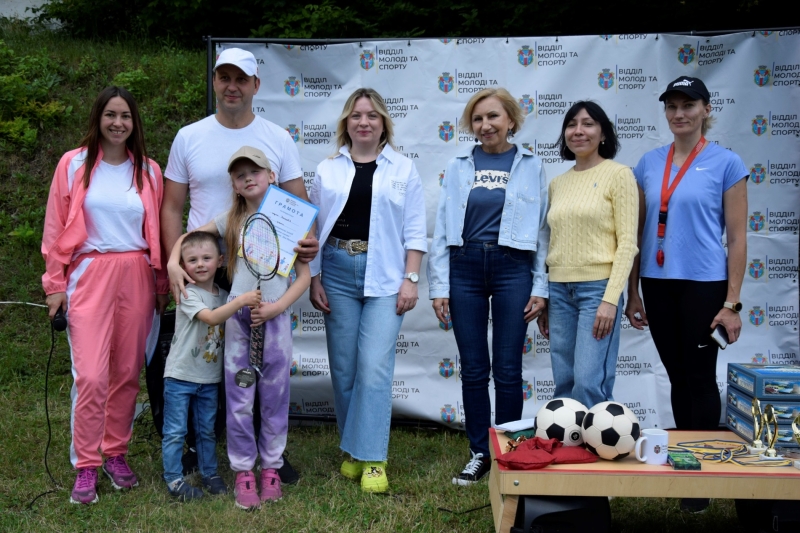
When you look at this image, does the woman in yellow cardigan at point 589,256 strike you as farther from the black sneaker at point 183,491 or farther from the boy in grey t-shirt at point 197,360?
the black sneaker at point 183,491

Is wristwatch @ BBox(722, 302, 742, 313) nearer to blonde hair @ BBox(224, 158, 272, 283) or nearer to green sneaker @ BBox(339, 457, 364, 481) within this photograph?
green sneaker @ BBox(339, 457, 364, 481)

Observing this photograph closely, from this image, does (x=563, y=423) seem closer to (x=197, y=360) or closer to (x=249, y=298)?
(x=249, y=298)

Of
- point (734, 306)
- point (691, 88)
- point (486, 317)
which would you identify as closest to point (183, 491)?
point (486, 317)

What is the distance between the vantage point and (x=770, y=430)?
3.35 meters

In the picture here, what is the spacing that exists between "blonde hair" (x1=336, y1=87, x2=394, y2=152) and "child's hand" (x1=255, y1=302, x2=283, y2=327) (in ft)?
3.05

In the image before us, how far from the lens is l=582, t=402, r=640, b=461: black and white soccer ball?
124 inches

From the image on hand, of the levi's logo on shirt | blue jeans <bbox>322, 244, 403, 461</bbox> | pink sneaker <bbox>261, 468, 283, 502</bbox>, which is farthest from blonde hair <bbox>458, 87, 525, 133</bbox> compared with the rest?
pink sneaker <bbox>261, 468, 283, 502</bbox>

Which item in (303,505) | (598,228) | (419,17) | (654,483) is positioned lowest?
(303,505)

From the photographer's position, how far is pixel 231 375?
3.77 m

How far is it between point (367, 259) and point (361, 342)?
443 millimetres

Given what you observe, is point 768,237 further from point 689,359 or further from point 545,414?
point 545,414

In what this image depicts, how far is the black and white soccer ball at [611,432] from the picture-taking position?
3.14m

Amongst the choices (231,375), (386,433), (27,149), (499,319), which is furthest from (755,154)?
(27,149)

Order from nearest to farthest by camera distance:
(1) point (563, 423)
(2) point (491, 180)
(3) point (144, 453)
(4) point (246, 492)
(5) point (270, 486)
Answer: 1. (1) point (563, 423)
2. (4) point (246, 492)
3. (5) point (270, 486)
4. (2) point (491, 180)
5. (3) point (144, 453)
